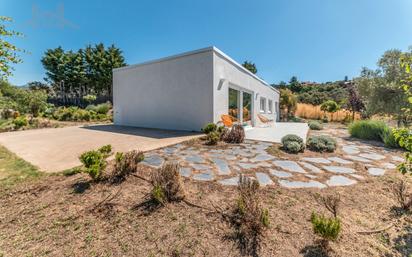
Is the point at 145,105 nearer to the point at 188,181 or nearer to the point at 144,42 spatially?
the point at 144,42

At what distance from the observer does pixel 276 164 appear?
13.2 feet

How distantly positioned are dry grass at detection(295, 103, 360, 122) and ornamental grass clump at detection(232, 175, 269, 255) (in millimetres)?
20106

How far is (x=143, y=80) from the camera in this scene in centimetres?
1041

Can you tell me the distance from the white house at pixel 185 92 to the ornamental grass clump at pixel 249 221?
6.07m

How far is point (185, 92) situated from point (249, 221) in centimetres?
741

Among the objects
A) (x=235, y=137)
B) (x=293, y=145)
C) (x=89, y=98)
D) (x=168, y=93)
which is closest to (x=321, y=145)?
(x=293, y=145)

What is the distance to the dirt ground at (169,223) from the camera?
1750 millimetres

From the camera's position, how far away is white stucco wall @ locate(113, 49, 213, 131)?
8.12m

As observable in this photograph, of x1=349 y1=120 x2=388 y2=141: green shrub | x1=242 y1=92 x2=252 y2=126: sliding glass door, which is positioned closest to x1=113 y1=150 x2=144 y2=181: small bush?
x1=242 y1=92 x2=252 y2=126: sliding glass door

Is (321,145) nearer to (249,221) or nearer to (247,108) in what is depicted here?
(249,221)

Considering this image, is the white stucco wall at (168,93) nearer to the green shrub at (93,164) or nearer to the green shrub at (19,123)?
the green shrub at (19,123)

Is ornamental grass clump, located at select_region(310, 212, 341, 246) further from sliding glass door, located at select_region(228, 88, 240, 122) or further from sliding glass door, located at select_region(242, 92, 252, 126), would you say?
sliding glass door, located at select_region(242, 92, 252, 126)

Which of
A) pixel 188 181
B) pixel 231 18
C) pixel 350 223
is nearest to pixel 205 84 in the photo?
pixel 231 18

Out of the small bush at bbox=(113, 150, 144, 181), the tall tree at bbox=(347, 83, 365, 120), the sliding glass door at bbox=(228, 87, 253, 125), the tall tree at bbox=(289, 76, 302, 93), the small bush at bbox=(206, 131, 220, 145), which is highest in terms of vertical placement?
the tall tree at bbox=(289, 76, 302, 93)
